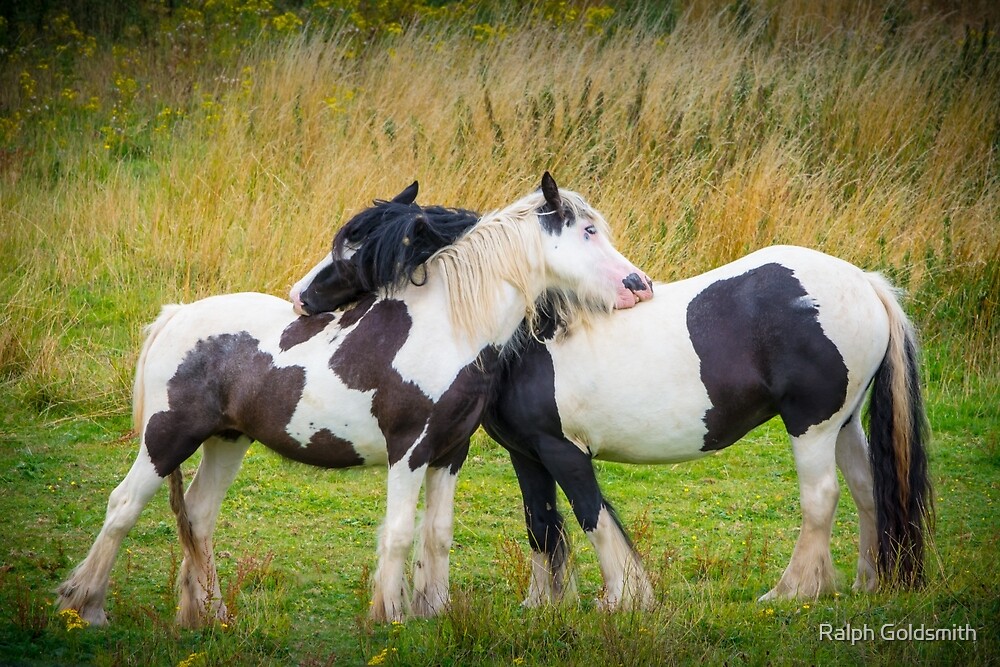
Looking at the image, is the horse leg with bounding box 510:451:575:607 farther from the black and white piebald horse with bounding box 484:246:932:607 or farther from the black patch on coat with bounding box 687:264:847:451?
the black patch on coat with bounding box 687:264:847:451

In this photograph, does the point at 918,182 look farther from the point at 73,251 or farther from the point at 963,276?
the point at 73,251

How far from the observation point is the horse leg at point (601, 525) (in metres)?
4.76

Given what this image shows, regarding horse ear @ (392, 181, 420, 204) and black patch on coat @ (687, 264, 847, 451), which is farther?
horse ear @ (392, 181, 420, 204)

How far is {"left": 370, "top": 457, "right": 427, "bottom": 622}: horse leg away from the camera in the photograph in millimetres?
4586

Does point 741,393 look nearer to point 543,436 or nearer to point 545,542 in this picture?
point 543,436

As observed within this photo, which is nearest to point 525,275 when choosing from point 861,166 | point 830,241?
point 830,241

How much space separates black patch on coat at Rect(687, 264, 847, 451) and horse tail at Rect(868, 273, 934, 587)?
0.30m

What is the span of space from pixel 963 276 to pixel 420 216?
5.85 m

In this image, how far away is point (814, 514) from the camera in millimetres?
4785

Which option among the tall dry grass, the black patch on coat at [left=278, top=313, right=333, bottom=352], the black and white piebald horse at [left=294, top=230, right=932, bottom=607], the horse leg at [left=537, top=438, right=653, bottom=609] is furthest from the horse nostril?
the tall dry grass

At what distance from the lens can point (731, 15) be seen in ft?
43.5

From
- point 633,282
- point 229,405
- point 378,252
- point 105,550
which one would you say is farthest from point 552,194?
point 105,550

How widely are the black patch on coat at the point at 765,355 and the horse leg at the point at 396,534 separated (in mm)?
1370

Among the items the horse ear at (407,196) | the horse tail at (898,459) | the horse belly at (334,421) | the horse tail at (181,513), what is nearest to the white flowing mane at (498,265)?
the horse ear at (407,196)
